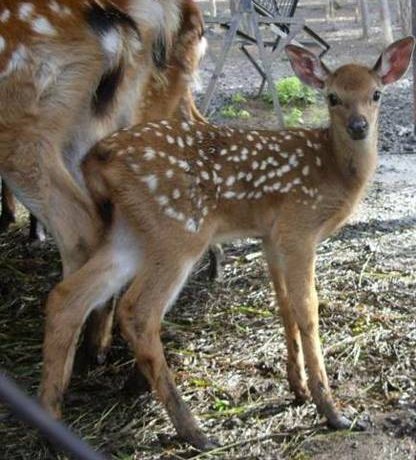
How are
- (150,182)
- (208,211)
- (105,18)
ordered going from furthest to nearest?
(105,18) → (208,211) → (150,182)

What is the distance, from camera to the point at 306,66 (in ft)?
11.7

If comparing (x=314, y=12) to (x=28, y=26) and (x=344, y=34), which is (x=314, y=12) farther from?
(x=28, y=26)

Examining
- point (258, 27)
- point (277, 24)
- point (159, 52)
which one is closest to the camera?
point (159, 52)

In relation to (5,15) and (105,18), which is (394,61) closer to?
(105,18)

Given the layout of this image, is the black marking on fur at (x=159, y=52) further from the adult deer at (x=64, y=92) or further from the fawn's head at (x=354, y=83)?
the fawn's head at (x=354, y=83)

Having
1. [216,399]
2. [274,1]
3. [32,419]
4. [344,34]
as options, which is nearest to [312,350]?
[216,399]

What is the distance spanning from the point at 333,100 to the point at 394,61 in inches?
12.1

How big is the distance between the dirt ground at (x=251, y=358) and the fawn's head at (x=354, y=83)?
3.16ft

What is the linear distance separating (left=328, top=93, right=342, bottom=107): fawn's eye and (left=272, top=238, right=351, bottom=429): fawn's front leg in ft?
1.95

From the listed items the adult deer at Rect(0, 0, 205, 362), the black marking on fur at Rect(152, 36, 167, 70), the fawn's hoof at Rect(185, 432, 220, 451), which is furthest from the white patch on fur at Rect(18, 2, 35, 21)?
the fawn's hoof at Rect(185, 432, 220, 451)

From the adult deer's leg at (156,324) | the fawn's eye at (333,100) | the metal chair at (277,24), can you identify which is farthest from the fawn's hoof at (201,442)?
the metal chair at (277,24)

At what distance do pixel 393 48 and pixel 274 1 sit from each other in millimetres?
5973

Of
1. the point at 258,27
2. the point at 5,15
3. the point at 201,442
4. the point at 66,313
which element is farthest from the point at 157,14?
the point at 258,27

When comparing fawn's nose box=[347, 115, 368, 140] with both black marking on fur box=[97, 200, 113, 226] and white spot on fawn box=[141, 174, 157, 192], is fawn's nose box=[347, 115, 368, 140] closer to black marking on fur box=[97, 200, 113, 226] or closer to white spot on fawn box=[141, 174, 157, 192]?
white spot on fawn box=[141, 174, 157, 192]
